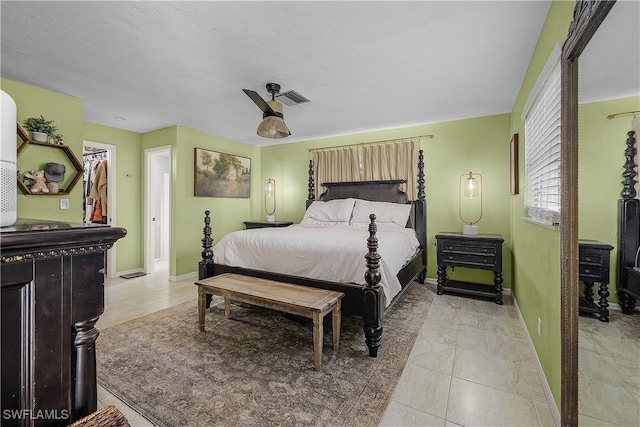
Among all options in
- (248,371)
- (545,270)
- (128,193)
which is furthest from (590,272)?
(128,193)

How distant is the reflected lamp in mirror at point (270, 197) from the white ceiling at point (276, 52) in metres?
2.21

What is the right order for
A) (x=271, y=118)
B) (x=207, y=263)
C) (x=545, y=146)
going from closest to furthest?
(x=545, y=146) < (x=271, y=118) < (x=207, y=263)

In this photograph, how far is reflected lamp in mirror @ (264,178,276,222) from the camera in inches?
229

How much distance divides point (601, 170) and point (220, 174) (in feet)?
16.1

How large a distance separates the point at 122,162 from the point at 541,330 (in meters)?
5.71

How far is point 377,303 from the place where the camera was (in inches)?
85.9

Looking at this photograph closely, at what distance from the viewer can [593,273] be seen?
128cm

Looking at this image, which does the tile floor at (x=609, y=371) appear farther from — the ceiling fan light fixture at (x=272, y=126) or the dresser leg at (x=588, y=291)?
the ceiling fan light fixture at (x=272, y=126)

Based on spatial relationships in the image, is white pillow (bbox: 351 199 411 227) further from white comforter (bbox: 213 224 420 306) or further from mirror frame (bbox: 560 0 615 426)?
mirror frame (bbox: 560 0 615 426)

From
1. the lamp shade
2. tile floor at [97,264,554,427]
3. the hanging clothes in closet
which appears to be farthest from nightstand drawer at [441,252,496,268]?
the hanging clothes in closet

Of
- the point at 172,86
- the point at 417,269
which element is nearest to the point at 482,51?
the point at 417,269

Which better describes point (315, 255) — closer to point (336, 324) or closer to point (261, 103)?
point (336, 324)

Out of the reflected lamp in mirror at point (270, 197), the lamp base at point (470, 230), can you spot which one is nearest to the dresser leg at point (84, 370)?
the lamp base at point (470, 230)

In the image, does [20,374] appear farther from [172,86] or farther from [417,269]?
[417,269]
